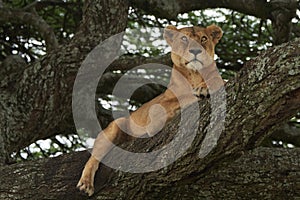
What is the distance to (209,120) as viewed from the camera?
333cm

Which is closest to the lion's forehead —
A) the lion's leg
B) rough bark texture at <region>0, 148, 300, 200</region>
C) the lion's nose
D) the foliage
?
the lion's nose

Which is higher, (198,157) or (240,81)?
(240,81)

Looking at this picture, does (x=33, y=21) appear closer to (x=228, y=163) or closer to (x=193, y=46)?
(x=193, y=46)

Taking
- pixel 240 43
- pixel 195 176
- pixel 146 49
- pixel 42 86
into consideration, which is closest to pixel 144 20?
pixel 146 49

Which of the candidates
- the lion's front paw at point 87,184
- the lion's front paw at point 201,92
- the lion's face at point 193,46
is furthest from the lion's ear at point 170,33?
the lion's front paw at point 87,184

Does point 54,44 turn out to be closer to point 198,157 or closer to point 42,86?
point 42,86

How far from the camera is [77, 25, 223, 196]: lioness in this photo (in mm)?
3953

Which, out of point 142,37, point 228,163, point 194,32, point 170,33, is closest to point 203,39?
point 194,32

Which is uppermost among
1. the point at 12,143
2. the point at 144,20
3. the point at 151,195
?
the point at 144,20

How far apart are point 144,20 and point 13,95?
2234 millimetres

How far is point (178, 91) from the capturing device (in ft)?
13.6

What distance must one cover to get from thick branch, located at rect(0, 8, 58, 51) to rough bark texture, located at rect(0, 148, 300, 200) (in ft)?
7.11

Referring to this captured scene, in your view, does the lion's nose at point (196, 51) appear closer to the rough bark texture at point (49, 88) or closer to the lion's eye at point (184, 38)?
the lion's eye at point (184, 38)

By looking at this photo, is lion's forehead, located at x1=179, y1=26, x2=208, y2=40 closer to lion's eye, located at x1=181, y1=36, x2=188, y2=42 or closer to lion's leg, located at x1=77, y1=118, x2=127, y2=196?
lion's eye, located at x1=181, y1=36, x2=188, y2=42
